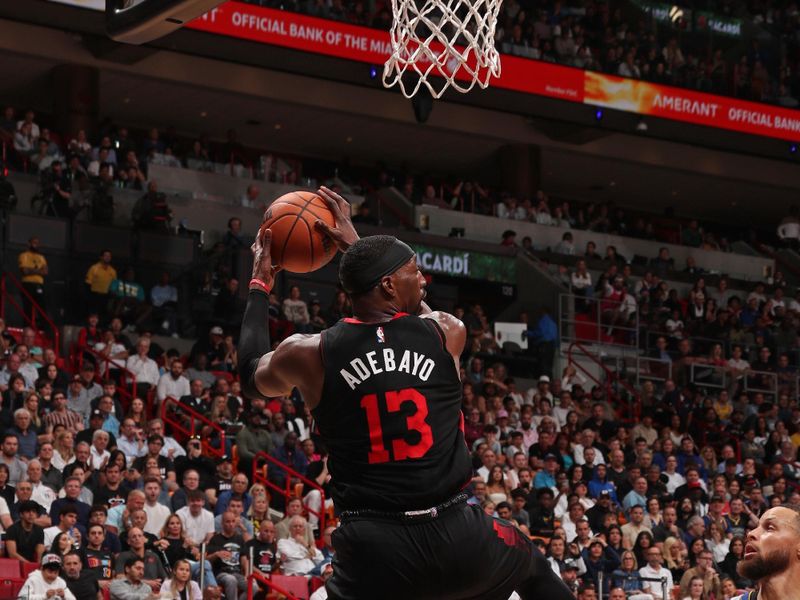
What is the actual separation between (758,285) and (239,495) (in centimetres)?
1502

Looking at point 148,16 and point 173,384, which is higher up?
point 148,16

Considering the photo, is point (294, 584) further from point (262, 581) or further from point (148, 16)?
point (148, 16)

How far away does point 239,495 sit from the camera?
13734 millimetres

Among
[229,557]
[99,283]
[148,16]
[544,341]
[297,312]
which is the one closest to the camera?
[148,16]

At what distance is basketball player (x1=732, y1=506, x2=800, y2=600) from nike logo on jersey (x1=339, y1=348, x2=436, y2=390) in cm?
142

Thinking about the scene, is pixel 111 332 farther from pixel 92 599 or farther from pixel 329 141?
pixel 329 141

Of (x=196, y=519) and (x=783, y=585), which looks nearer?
(x=783, y=585)

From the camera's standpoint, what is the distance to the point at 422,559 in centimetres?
448

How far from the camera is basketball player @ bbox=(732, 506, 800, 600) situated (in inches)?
199

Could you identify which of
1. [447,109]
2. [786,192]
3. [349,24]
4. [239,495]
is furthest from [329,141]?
[239,495]

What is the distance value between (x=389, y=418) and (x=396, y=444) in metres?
0.08

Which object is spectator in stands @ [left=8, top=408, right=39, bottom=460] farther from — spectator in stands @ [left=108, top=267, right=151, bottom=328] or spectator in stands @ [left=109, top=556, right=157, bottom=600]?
spectator in stands @ [left=108, top=267, right=151, bottom=328]

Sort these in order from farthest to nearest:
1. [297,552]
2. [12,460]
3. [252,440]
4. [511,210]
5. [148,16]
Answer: [511,210]
[252,440]
[297,552]
[12,460]
[148,16]

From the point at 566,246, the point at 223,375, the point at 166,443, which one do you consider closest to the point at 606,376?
the point at 566,246
